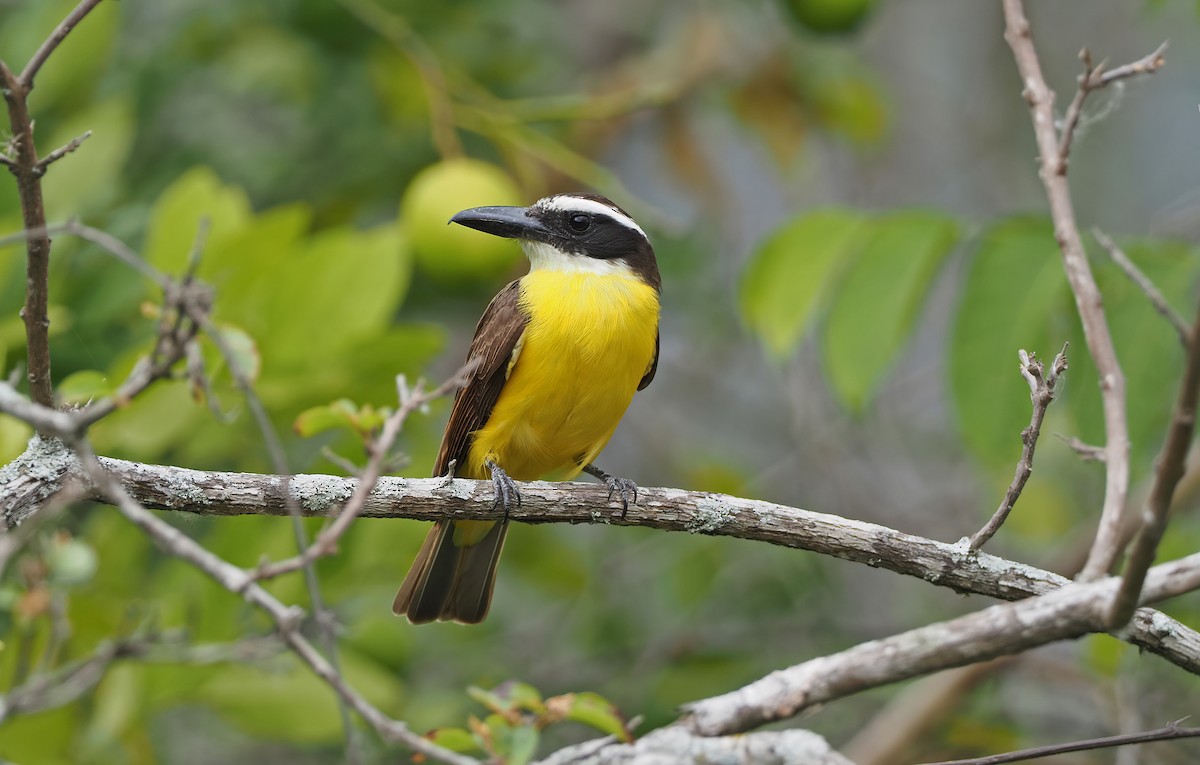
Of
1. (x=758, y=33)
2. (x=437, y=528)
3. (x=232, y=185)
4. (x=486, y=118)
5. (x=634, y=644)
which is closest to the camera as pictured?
(x=437, y=528)

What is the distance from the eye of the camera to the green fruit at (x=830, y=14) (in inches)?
182

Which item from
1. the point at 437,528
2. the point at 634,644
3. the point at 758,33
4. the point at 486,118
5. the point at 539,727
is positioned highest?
the point at 758,33

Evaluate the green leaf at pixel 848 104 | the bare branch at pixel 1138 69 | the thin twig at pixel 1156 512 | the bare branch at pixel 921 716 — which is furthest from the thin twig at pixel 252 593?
the green leaf at pixel 848 104

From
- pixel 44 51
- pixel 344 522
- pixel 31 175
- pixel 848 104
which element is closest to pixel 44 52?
pixel 44 51

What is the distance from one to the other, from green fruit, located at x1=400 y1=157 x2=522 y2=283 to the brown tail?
855mm

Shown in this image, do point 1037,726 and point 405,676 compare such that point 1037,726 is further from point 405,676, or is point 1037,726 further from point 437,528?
point 437,528

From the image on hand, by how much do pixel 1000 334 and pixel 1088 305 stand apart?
163 cm

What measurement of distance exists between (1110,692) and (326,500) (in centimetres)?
342

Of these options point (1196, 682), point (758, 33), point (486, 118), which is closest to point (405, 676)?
point (486, 118)

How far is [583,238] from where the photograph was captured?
4223 millimetres

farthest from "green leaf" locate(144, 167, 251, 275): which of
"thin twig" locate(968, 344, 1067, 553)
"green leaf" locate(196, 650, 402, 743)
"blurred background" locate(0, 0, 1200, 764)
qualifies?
"thin twig" locate(968, 344, 1067, 553)

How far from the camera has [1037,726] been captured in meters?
5.40

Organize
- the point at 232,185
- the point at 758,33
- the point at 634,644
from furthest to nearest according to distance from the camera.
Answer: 1. the point at 758,33
2. the point at 634,644
3. the point at 232,185

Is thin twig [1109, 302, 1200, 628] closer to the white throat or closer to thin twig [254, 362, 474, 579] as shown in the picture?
thin twig [254, 362, 474, 579]
